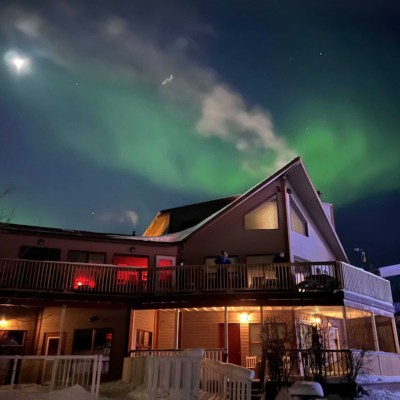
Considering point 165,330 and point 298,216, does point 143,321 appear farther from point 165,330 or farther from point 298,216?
point 298,216

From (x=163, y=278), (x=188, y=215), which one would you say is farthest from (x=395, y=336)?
(x=188, y=215)

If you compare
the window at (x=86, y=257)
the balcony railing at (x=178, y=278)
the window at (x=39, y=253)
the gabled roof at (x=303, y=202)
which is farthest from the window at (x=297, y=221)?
the window at (x=39, y=253)

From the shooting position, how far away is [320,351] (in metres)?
12.7

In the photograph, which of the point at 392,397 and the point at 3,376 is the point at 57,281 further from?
the point at 392,397

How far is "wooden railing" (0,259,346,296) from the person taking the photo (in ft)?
Result: 53.0

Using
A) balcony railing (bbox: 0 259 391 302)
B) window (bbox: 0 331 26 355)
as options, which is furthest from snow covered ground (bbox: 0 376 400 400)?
window (bbox: 0 331 26 355)

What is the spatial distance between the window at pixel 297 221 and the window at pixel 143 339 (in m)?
8.47

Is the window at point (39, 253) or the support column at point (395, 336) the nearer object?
the support column at point (395, 336)

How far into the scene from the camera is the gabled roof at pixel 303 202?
1956 centimetres

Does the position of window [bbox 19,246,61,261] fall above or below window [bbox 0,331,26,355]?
above

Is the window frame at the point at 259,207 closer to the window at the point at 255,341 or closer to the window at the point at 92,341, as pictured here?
the window at the point at 255,341

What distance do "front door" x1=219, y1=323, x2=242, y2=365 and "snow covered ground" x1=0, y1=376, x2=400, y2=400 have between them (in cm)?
553

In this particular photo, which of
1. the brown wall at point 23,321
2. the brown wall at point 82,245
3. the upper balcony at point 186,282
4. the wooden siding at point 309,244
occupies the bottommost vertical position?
the brown wall at point 23,321

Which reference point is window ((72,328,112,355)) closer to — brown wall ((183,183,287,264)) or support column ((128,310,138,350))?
support column ((128,310,138,350))
